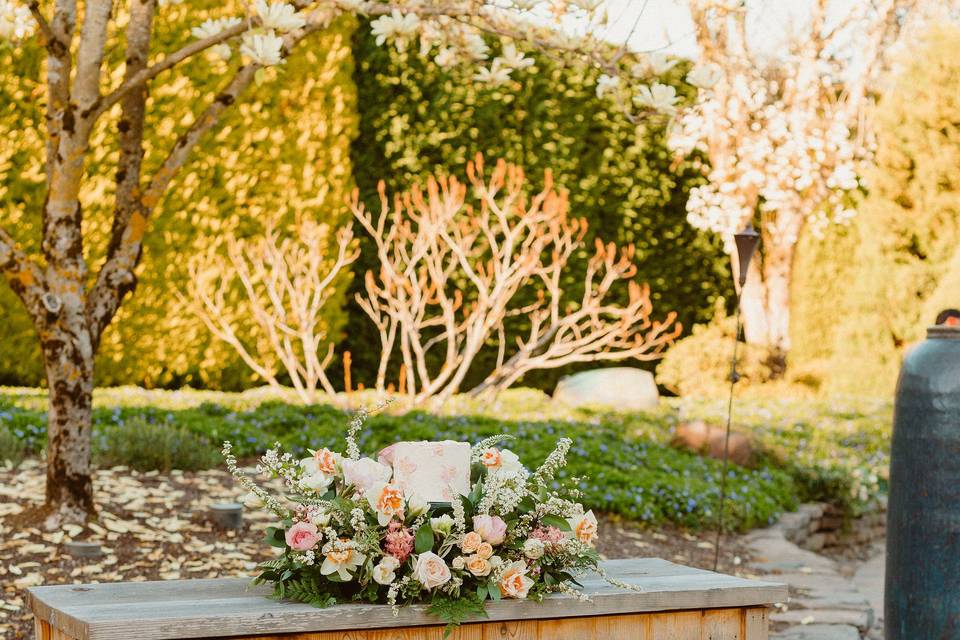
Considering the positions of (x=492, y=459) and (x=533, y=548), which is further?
(x=492, y=459)

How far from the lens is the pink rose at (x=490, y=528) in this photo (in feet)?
8.52

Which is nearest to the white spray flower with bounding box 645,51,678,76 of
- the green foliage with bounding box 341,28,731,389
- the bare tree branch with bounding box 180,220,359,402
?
the bare tree branch with bounding box 180,220,359,402

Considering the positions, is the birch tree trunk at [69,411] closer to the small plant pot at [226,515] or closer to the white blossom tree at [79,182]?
the white blossom tree at [79,182]

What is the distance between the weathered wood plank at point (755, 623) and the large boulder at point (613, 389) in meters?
6.55

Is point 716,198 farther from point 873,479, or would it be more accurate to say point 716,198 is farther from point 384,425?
point 384,425

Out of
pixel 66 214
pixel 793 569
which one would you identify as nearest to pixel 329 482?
pixel 66 214

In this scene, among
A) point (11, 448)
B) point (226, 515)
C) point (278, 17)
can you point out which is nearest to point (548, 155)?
point (11, 448)

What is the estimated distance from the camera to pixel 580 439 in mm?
7094

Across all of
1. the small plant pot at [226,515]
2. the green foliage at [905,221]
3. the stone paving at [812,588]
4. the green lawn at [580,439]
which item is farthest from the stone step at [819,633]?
the green foliage at [905,221]

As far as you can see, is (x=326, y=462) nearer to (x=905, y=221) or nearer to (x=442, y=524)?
(x=442, y=524)

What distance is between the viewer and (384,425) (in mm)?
6785

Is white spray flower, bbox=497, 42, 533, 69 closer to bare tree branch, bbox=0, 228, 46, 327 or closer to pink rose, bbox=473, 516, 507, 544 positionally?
bare tree branch, bbox=0, 228, 46, 327

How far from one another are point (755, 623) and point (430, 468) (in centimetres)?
87

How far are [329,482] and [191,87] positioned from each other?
654 centimetres
